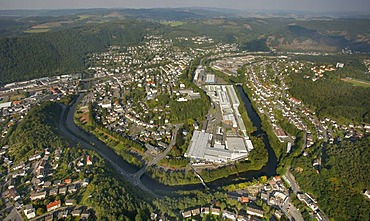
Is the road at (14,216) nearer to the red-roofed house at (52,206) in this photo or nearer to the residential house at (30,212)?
the residential house at (30,212)

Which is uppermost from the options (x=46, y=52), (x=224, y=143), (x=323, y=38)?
(x=323, y=38)

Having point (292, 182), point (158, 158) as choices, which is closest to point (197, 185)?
point (158, 158)

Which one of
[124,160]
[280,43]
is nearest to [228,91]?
[124,160]

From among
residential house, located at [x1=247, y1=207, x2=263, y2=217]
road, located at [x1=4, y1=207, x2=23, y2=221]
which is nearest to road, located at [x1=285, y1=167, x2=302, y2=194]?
residential house, located at [x1=247, y1=207, x2=263, y2=217]

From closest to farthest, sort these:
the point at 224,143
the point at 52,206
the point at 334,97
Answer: the point at 52,206
the point at 224,143
the point at 334,97

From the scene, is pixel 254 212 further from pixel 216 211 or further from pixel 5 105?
pixel 5 105

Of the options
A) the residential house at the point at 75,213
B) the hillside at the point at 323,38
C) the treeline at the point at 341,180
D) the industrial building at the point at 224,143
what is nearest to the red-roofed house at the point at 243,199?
the industrial building at the point at 224,143

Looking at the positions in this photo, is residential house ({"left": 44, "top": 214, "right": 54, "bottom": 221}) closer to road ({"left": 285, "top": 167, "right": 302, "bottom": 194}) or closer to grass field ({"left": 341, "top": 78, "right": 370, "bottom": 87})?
road ({"left": 285, "top": 167, "right": 302, "bottom": 194})
